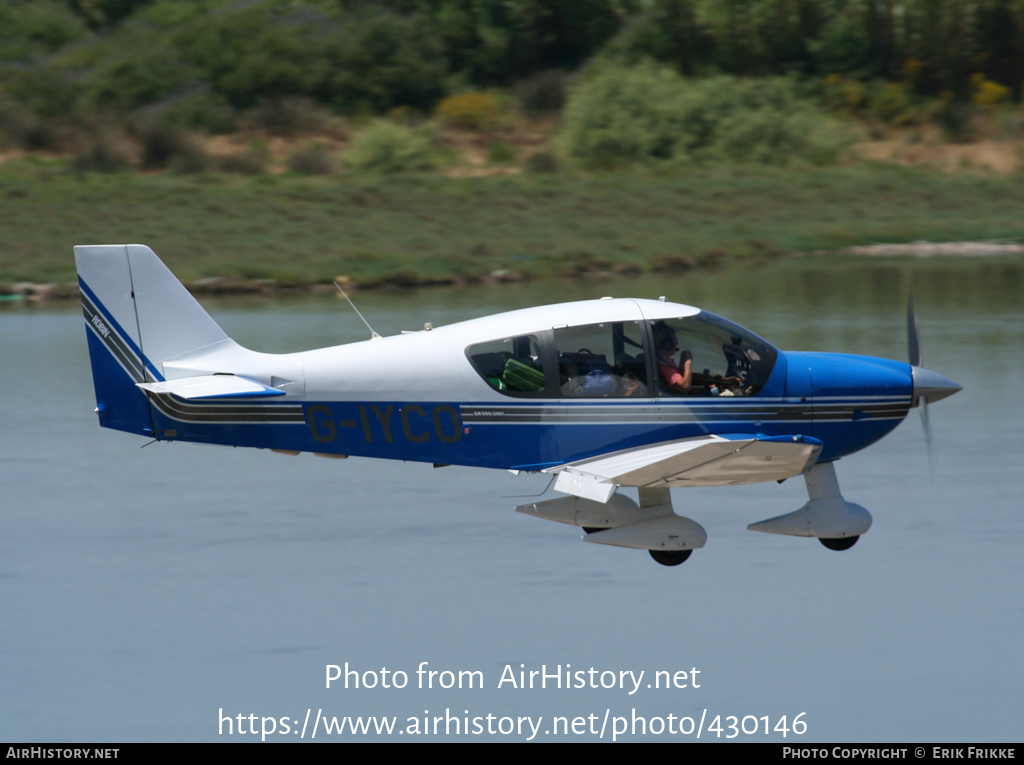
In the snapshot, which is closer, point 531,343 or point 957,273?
point 531,343

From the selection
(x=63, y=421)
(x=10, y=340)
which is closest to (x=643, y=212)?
(x=10, y=340)

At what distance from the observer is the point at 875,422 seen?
29.3 feet

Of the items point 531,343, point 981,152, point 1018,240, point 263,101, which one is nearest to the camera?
point 531,343

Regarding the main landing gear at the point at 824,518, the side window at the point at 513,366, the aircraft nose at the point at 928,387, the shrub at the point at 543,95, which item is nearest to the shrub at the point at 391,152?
the shrub at the point at 543,95

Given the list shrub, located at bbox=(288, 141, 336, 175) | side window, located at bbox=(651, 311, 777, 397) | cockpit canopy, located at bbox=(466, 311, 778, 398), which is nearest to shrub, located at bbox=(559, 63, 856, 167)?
shrub, located at bbox=(288, 141, 336, 175)

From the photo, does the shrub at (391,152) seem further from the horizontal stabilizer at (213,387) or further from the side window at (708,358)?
the side window at (708,358)

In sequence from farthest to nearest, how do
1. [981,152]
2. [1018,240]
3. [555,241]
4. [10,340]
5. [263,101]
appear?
[263,101] < [981,152] < [1018,240] < [555,241] < [10,340]

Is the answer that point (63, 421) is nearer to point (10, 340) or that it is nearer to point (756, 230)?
point (10, 340)

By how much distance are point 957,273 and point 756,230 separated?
525 cm

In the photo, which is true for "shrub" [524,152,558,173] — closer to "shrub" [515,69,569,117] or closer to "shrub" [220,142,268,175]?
"shrub" [220,142,268,175]

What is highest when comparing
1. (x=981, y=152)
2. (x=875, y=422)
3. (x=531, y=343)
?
(x=531, y=343)

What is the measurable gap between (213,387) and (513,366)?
2.04 m

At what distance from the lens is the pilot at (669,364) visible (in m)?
8.69

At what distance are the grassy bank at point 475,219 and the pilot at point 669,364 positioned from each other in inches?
555
